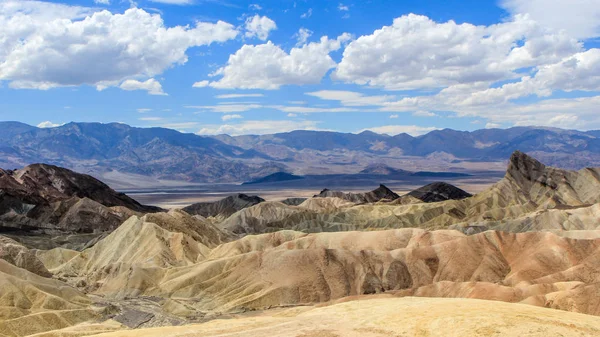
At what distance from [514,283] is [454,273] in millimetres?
14268

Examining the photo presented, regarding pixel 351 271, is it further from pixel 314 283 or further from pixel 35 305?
pixel 35 305

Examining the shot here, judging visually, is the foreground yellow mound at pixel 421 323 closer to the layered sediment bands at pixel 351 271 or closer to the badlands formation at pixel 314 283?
the badlands formation at pixel 314 283

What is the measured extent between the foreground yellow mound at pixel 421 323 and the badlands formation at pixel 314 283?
23cm

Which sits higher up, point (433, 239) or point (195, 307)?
point (433, 239)

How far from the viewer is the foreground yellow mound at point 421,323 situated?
6234 centimetres

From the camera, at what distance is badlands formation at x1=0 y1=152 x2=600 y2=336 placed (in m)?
71.8

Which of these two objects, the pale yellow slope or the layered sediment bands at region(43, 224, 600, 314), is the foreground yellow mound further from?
the layered sediment bands at region(43, 224, 600, 314)

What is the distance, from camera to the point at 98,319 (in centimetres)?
10888

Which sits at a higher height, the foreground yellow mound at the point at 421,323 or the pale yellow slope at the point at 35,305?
the foreground yellow mound at the point at 421,323

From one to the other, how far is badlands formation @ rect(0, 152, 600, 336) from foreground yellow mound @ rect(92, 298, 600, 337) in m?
0.23

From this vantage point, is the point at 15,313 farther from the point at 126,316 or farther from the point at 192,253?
the point at 192,253

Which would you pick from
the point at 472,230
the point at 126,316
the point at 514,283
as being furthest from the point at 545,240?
the point at 126,316

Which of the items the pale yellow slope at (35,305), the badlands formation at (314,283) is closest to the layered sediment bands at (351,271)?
the badlands formation at (314,283)

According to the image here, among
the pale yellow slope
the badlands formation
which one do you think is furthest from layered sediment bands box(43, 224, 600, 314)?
the pale yellow slope
